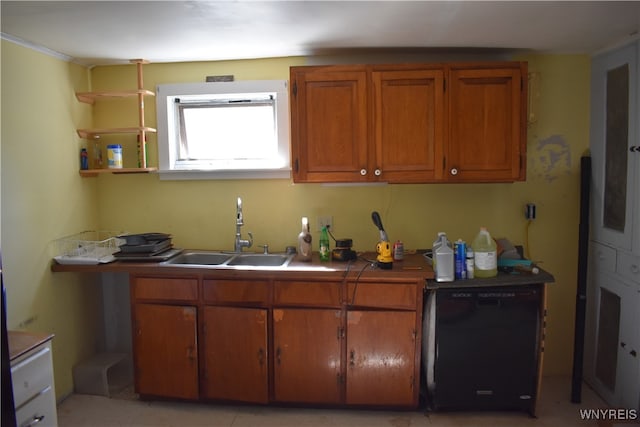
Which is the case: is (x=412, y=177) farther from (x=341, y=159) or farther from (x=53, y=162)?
(x=53, y=162)

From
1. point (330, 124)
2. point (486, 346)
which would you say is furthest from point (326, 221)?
point (486, 346)

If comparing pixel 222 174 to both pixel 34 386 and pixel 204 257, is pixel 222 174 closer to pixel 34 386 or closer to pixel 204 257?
pixel 204 257

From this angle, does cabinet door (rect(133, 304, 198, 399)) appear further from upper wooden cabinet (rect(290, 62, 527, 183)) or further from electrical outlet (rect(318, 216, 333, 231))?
upper wooden cabinet (rect(290, 62, 527, 183))

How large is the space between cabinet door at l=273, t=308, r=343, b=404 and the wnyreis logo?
4.76ft

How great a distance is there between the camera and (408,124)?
2654mm

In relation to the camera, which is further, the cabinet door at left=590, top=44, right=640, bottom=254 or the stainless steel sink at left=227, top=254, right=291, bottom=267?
the stainless steel sink at left=227, top=254, right=291, bottom=267

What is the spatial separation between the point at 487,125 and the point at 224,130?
1.76 meters

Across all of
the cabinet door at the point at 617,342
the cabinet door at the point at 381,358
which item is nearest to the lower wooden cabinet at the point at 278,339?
the cabinet door at the point at 381,358

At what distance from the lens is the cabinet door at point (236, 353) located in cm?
261

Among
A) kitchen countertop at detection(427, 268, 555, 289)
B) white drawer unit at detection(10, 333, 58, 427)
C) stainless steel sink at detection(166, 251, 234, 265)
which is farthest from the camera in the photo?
stainless steel sink at detection(166, 251, 234, 265)

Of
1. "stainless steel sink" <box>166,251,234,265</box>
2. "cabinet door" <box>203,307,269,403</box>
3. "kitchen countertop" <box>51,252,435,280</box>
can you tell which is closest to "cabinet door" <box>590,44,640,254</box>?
"kitchen countertop" <box>51,252,435,280</box>

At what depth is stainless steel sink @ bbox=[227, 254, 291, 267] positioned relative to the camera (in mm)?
A: 2941

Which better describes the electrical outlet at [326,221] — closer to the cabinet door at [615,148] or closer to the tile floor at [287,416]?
the tile floor at [287,416]

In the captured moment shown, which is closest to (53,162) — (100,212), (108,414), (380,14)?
(100,212)
